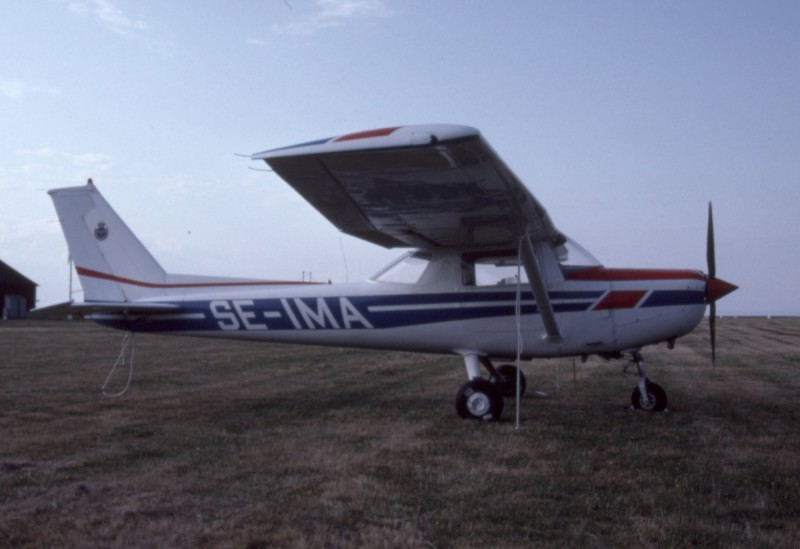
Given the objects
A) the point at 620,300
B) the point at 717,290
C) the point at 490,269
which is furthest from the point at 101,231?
the point at 717,290

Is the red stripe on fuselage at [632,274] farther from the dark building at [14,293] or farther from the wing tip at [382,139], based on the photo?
the dark building at [14,293]

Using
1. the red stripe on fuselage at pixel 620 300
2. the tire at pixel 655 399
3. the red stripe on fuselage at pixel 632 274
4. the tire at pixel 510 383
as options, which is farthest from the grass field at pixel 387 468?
the red stripe on fuselage at pixel 632 274

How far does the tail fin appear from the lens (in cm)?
902

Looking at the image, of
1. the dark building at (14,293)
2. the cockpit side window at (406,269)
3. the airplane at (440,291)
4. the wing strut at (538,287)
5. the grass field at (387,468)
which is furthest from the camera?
the dark building at (14,293)

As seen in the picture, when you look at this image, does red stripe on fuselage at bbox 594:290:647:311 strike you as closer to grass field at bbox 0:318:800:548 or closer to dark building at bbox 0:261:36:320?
grass field at bbox 0:318:800:548

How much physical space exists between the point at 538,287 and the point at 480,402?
55.0 inches

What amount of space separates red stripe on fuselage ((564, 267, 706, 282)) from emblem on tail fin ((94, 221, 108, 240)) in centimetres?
585

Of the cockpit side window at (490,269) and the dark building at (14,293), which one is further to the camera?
the dark building at (14,293)

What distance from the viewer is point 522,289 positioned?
8.20m

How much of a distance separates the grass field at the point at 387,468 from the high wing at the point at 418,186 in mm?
2097

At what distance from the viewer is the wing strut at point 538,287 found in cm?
750

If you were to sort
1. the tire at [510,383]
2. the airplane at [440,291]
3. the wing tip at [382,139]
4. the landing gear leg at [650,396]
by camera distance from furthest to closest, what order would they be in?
1. the tire at [510,383]
2. the landing gear leg at [650,396]
3. the airplane at [440,291]
4. the wing tip at [382,139]

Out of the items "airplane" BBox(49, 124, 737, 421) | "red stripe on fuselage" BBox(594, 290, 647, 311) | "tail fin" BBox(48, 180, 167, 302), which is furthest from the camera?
"tail fin" BBox(48, 180, 167, 302)

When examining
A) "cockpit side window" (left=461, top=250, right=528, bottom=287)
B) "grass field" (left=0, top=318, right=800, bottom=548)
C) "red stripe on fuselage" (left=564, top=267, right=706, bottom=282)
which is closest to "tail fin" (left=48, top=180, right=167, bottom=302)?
"grass field" (left=0, top=318, right=800, bottom=548)
